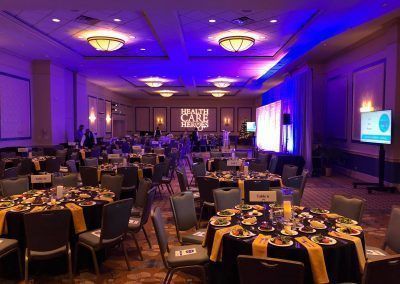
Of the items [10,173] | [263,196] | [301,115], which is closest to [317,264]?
[263,196]

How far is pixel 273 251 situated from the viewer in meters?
2.51

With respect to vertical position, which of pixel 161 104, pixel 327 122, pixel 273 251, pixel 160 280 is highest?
pixel 161 104

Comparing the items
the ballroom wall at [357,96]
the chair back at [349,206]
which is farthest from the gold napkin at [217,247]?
the ballroom wall at [357,96]

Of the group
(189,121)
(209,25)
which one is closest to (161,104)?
(189,121)

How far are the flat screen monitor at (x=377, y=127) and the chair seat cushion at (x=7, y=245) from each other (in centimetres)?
712

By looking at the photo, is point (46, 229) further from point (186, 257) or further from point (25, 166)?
point (25, 166)

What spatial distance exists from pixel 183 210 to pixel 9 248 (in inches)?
67.8

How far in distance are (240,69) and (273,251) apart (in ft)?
35.5

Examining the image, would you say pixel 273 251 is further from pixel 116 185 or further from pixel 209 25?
pixel 209 25

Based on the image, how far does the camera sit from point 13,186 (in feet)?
15.6

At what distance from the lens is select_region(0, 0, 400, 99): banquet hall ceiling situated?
6035 millimetres

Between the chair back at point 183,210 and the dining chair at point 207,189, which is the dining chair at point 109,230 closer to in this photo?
the chair back at point 183,210

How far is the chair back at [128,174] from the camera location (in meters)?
6.19

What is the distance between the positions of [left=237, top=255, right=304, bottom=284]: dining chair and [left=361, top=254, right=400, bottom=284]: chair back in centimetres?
39
